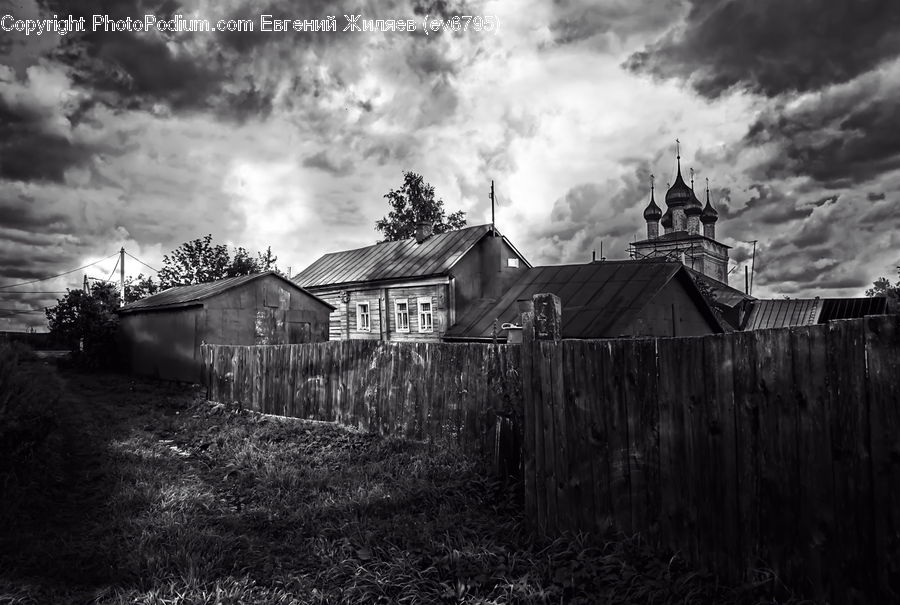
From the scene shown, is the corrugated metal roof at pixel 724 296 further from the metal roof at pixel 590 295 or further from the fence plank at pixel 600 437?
the fence plank at pixel 600 437

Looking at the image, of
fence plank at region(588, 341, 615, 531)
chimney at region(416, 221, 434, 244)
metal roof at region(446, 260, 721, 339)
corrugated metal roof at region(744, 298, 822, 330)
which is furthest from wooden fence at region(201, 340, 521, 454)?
corrugated metal roof at region(744, 298, 822, 330)

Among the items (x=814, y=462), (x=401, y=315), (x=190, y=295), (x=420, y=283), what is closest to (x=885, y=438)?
(x=814, y=462)

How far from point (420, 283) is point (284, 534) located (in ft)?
68.8

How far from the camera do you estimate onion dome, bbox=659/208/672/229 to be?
7681cm

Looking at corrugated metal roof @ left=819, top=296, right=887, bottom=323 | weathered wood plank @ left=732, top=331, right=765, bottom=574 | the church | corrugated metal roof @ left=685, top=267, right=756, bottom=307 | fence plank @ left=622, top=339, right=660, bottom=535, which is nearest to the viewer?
weathered wood plank @ left=732, top=331, right=765, bottom=574

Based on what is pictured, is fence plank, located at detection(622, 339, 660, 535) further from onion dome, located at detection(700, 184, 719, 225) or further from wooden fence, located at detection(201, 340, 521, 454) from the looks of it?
onion dome, located at detection(700, 184, 719, 225)

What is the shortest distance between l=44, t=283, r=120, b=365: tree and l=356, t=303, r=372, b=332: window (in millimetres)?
10652

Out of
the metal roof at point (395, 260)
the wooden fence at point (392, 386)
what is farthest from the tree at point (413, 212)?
the wooden fence at point (392, 386)

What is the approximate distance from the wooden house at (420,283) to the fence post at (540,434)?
1927 centimetres

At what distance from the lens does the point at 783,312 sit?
3159 cm

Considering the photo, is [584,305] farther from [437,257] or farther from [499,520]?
[499,520]

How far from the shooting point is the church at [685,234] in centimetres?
7144

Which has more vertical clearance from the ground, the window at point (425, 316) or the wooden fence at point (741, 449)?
the window at point (425, 316)

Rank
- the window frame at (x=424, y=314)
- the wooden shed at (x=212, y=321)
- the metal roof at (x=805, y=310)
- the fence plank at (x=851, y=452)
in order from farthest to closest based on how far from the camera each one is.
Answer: the metal roof at (x=805, y=310) → the window frame at (x=424, y=314) → the wooden shed at (x=212, y=321) → the fence plank at (x=851, y=452)
